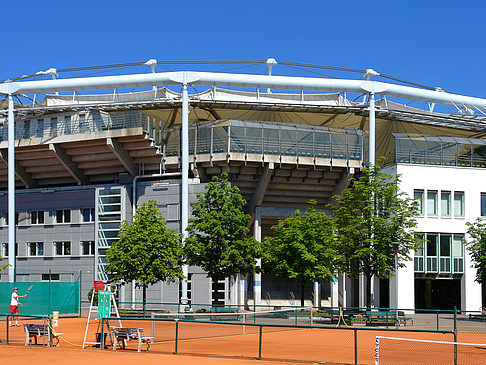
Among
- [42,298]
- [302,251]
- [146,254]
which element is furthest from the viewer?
[302,251]

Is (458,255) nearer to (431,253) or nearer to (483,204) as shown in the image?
(431,253)

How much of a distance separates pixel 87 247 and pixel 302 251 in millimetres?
18351

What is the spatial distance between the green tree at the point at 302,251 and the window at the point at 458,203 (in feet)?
34.5

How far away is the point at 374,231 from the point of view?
37781 millimetres

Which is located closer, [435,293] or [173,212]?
[173,212]

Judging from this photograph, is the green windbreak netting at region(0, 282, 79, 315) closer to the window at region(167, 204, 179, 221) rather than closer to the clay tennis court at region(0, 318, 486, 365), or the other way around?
the clay tennis court at region(0, 318, 486, 365)

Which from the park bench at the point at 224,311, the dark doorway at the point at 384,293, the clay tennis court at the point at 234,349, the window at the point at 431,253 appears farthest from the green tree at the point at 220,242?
the dark doorway at the point at 384,293

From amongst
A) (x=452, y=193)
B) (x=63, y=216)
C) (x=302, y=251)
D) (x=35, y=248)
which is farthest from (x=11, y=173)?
(x=452, y=193)

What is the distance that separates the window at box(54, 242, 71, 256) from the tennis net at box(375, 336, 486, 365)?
1251 inches

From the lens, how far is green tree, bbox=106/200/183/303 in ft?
125

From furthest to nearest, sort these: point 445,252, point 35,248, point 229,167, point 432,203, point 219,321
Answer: point 35,248, point 432,203, point 445,252, point 229,167, point 219,321

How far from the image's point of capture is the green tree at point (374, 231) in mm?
37344

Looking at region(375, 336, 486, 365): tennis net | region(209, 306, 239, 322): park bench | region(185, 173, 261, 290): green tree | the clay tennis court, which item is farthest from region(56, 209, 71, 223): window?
region(375, 336, 486, 365): tennis net

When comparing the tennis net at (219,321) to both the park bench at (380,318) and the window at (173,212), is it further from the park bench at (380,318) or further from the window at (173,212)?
the window at (173,212)
